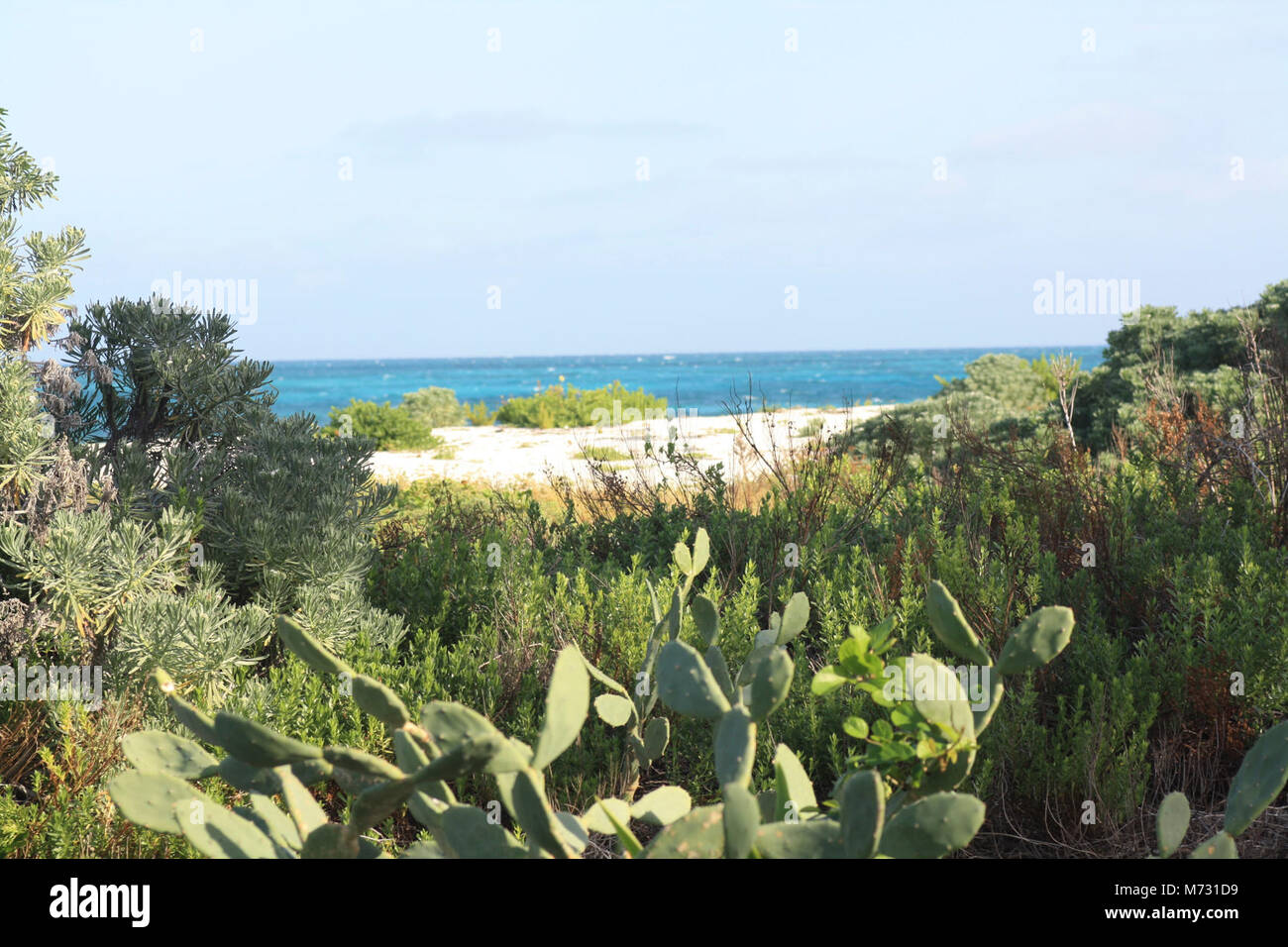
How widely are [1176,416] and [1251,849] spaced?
15.9ft

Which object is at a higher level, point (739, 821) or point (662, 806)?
point (739, 821)

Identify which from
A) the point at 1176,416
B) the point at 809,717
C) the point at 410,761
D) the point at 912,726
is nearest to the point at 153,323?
the point at 809,717

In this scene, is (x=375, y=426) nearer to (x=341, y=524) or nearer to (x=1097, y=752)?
(x=341, y=524)

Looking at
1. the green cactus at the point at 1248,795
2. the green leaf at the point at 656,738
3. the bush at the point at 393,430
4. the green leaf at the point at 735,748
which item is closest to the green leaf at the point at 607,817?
the green leaf at the point at 735,748

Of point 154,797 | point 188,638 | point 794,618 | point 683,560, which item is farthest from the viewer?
point 188,638

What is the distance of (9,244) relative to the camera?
11.7ft

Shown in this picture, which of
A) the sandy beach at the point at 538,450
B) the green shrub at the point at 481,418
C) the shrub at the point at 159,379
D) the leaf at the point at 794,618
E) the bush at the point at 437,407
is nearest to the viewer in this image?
the leaf at the point at 794,618

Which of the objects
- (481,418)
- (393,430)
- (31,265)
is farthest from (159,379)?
(481,418)

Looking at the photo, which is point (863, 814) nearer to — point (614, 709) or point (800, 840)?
point (800, 840)

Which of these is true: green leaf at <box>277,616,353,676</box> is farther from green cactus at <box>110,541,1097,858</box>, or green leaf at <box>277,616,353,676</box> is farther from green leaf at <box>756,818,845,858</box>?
green leaf at <box>756,818,845,858</box>

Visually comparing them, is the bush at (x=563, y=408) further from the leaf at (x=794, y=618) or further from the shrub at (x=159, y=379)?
the leaf at (x=794, y=618)

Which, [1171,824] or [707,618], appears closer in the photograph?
[1171,824]

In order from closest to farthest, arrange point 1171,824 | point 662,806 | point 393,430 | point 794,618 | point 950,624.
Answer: point 1171,824 < point 950,624 < point 662,806 < point 794,618 < point 393,430

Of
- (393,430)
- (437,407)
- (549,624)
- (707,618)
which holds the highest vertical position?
(437,407)
